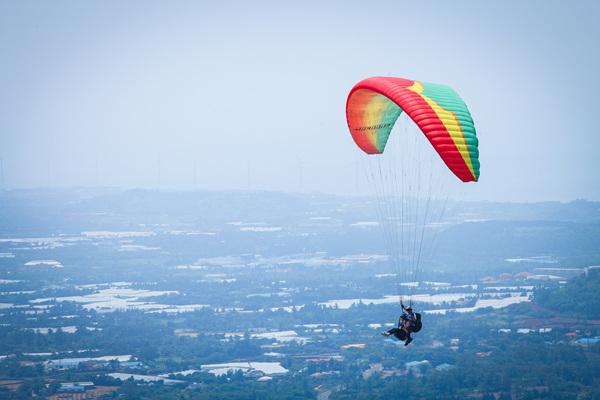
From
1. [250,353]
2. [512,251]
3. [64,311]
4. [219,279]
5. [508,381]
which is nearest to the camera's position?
[508,381]

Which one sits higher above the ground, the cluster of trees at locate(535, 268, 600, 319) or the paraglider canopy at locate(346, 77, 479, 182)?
the paraglider canopy at locate(346, 77, 479, 182)

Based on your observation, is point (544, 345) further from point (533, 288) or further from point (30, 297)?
point (30, 297)

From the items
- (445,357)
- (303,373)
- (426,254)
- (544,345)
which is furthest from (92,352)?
(426,254)

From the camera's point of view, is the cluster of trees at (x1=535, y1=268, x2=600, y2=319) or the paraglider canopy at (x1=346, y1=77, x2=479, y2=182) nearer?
the paraglider canopy at (x1=346, y1=77, x2=479, y2=182)

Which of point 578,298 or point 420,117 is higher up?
point 420,117

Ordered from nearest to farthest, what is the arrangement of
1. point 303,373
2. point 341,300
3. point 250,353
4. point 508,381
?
1. point 508,381
2. point 303,373
3. point 250,353
4. point 341,300

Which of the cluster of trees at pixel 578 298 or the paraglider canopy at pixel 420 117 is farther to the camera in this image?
the cluster of trees at pixel 578 298

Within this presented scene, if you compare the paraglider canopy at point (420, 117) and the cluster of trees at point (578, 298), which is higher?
the paraglider canopy at point (420, 117)

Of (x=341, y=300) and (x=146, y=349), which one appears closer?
(x=146, y=349)
